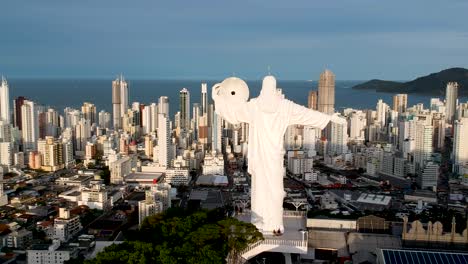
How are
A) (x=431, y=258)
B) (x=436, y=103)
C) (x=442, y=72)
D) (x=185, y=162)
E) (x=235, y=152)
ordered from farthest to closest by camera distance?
(x=442, y=72) → (x=436, y=103) → (x=235, y=152) → (x=185, y=162) → (x=431, y=258)

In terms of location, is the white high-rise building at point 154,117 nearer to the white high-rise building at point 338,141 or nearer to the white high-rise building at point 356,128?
the white high-rise building at point 338,141

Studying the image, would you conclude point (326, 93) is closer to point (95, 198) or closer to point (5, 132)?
point (5, 132)

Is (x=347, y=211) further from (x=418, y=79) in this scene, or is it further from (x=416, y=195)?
(x=418, y=79)

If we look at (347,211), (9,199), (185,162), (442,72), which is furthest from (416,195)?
(442,72)

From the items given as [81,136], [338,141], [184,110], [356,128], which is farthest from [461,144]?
[81,136]

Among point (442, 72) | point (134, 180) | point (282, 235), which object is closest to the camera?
point (282, 235)

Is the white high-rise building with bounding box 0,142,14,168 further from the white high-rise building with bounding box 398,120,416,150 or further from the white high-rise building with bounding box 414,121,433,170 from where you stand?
the white high-rise building with bounding box 398,120,416,150
